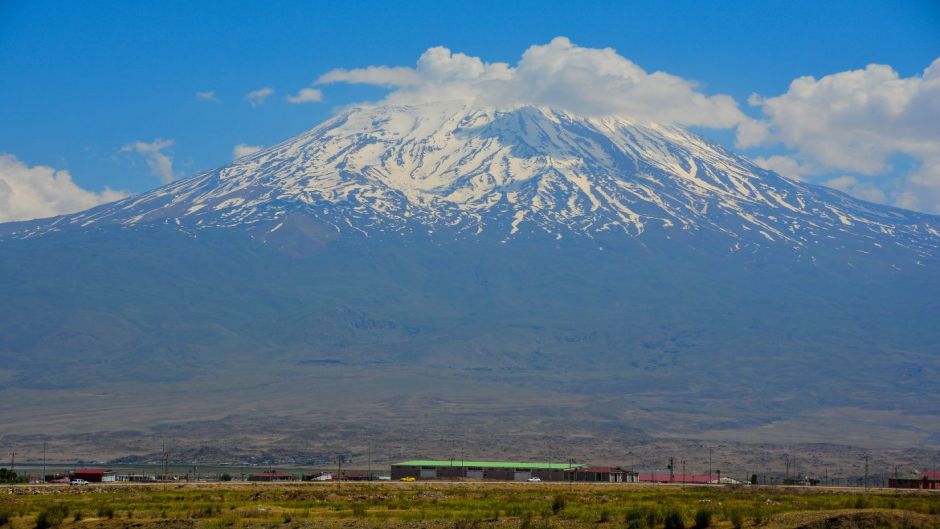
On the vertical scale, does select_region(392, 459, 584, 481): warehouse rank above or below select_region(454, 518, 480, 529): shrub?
below

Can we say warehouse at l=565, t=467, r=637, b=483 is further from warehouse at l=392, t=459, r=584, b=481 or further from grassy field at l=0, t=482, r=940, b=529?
grassy field at l=0, t=482, r=940, b=529

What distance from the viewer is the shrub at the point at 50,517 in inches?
1587

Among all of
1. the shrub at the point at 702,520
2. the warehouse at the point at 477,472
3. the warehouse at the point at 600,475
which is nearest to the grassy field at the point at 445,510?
the shrub at the point at 702,520

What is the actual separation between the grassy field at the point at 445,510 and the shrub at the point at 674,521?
39 millimetres

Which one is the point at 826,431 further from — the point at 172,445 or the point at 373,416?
the point at 172,445

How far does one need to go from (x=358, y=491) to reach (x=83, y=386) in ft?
491

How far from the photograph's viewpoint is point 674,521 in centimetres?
3766

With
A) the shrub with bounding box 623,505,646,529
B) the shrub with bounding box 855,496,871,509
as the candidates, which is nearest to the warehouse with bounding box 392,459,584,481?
the shrub with bounding box 855,496,871,509

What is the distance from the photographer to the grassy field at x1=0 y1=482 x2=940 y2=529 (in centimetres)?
3828

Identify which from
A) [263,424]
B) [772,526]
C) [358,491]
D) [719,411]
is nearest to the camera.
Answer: [772,526]

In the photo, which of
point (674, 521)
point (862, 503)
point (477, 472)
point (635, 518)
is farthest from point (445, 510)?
point (477, 472)

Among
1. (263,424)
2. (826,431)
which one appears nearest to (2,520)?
(263,424)

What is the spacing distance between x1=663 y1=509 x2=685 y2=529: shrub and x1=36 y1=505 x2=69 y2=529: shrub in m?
17.8

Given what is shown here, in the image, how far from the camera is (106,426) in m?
164
